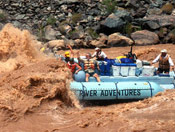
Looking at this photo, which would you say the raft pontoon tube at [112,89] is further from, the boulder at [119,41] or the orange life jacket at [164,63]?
the boulder at [119,41]

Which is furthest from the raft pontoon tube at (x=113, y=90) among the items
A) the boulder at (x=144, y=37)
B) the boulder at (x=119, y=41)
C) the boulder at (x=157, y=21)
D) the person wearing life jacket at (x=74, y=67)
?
the boulder at (x=157, y=21)

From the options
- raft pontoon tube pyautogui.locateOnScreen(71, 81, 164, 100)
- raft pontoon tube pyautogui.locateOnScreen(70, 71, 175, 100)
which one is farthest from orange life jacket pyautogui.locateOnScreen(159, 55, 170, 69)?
raft pontoon tube pyautogui.locateOnScreen(71, 81, 164, 100)

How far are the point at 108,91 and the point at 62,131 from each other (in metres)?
2.73

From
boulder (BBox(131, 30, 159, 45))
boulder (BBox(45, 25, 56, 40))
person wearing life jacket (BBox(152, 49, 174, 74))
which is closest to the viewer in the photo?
person wearing life jacket (BBox(152, 49, 174, 74))

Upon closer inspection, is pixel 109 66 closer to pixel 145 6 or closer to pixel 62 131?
pixel 62 131

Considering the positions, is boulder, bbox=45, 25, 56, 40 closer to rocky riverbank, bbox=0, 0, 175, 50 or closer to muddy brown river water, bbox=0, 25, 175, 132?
rocky riverbank, bbox=0, 0, 175, 50

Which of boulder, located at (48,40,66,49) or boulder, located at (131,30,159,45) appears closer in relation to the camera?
boulder, located at (48,40,66,49)

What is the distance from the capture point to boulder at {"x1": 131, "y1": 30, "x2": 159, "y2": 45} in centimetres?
1870

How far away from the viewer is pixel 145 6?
24.0 m

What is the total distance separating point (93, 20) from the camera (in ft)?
71.9

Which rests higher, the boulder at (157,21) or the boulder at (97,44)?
the boulder at (157,21)

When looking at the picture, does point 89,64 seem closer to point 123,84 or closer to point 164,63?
point 123,84

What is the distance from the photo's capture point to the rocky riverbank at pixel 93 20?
19.0 meters

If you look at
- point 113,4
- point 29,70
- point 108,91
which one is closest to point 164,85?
point 108,91
